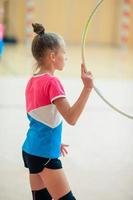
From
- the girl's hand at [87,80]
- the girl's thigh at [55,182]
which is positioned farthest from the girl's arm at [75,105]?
the girl's thigh at [55,182]

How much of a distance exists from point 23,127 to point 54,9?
690 centimetres

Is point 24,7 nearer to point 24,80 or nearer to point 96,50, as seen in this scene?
point 96,50

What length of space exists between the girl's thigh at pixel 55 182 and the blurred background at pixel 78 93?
20.0 inches

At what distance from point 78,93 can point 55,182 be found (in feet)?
11.8

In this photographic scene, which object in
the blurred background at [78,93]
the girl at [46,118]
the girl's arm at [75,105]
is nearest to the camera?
the girl's arm at [75,105]

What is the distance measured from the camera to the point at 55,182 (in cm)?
206

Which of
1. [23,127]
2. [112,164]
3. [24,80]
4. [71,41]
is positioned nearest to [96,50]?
[71,41]

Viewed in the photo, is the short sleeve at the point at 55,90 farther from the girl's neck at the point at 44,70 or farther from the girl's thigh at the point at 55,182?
the girl's thigh at the point at 55,182

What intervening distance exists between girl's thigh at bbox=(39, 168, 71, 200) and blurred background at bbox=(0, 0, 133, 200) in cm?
51

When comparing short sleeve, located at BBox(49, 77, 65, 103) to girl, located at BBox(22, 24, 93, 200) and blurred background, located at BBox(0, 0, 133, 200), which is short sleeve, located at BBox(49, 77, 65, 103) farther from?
blurred background, located at BBox(0, 0, 133, 200)

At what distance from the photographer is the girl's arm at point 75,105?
6.30 feet

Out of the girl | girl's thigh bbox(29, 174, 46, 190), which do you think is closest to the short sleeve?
the girl

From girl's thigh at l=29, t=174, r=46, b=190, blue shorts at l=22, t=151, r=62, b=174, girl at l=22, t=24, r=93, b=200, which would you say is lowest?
girl's thigh at l=29, t=174, r=46, b=190

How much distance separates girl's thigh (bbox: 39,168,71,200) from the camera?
2.06 m
